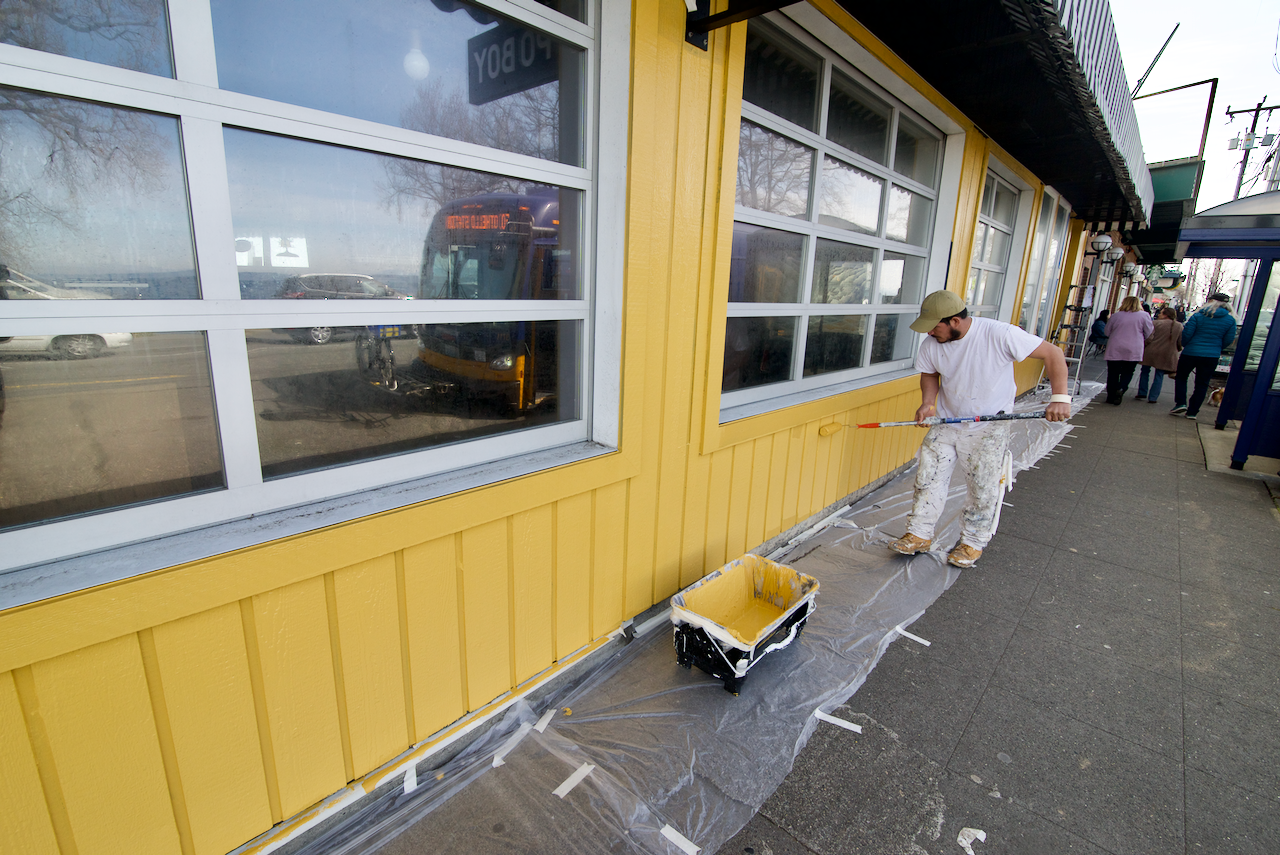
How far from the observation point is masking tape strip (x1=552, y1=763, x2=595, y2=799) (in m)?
1.88

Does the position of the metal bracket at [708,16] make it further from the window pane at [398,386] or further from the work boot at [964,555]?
the work boot at [964,555]

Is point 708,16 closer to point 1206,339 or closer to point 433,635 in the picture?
point 433,635

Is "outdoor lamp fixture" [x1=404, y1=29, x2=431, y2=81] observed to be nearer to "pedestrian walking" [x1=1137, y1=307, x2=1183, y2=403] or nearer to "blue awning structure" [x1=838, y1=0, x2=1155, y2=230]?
"blue awning structure" [x1=838, y1=0, x2=1155, y2=230]

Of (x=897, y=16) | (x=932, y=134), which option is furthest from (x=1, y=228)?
(x=932, y=134)

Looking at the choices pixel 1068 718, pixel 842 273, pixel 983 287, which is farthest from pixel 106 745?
pixel 983 287

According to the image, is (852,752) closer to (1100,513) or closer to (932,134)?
(1100,513)

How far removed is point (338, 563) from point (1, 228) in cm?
104

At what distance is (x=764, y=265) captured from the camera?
10.8 feet

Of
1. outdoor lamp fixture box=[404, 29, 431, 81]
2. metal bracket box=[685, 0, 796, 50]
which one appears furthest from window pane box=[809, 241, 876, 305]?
outdoor lamp fixture box=[404, 29, 431, 81]

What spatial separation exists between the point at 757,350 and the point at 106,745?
10.4 feet

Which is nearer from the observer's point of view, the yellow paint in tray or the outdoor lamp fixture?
the outdoor lamp fixture

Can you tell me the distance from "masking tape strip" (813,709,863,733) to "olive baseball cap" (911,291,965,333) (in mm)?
2203

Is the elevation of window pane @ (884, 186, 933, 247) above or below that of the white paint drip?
above

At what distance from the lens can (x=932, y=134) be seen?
4762 mm
